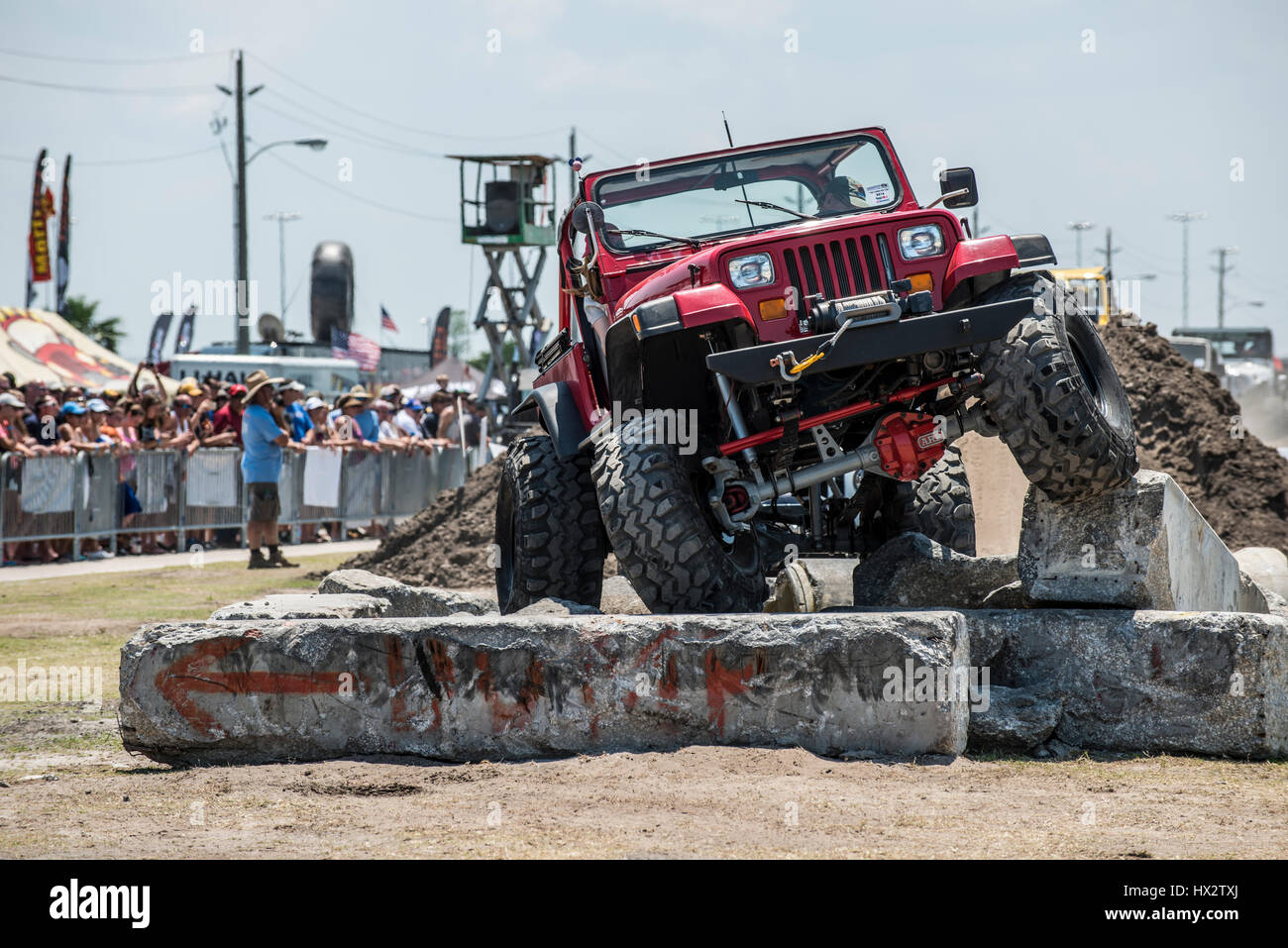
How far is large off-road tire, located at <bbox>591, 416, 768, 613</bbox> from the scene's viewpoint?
623 centimetres

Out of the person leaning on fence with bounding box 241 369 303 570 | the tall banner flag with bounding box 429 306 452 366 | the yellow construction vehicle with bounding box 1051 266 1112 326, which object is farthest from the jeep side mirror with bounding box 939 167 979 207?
the tall banner flag with bounding box 429 306 452 366

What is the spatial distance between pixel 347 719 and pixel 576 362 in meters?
3.07

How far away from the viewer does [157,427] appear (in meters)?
16.8

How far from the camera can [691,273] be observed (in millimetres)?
6562

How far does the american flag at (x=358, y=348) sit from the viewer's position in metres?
42.7

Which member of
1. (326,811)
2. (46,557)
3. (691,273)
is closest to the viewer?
(326,811)

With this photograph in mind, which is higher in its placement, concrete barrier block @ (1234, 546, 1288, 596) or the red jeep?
the red jeep

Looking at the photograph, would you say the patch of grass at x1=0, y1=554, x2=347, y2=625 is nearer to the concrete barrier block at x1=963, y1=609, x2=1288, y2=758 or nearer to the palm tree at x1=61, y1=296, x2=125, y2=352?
the concrete barrier block at x1=963, y1=609, x2=1288, y2=758

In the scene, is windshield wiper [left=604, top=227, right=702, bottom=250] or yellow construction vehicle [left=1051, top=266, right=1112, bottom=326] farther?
yellow construction vehicle [left=1051, top=266, right=1112, bottom=326]

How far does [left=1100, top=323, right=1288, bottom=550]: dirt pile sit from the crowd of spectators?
8.95 metres

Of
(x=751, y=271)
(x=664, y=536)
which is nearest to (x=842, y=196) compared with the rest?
(x=751, y=271)
